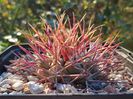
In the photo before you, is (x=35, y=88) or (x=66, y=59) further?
(x=66, y=59)

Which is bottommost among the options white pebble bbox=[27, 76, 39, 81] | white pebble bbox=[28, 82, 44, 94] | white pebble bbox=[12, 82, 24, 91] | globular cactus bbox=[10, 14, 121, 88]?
white pebble bbox=[28, 82, 44, 94]

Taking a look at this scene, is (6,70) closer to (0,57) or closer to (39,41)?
(0,57)

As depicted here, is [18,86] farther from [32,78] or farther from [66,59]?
[66,59]

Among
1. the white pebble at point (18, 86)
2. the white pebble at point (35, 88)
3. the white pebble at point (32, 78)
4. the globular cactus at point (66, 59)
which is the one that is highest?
the globular cactus at point (66, 59)

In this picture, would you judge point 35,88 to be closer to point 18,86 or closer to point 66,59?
point 18,86

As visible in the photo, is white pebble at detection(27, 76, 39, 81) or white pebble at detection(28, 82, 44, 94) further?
white pebble at detection(27, 76, 39, 81)

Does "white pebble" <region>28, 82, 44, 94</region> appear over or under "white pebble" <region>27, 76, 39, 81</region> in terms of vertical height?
under

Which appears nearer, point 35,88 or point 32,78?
point 35,88

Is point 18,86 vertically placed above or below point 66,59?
below

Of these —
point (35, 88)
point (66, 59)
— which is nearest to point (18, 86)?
point (35, 88)
